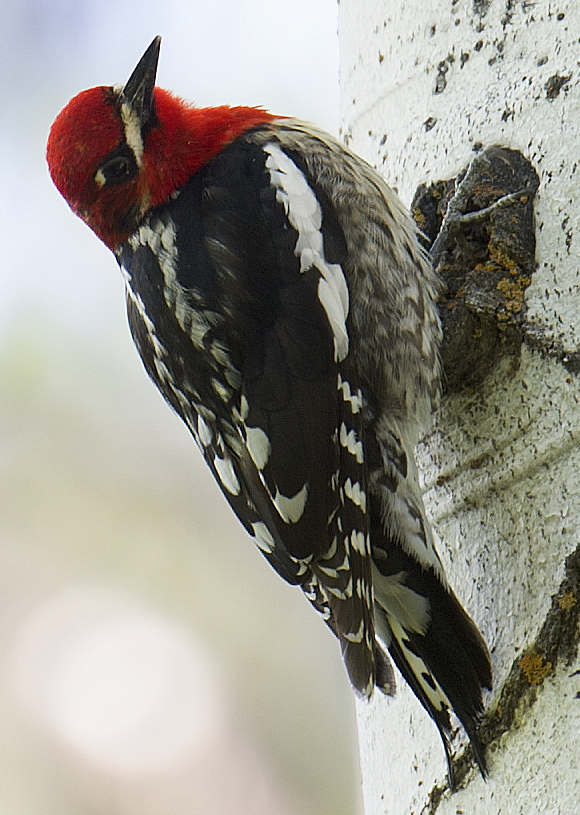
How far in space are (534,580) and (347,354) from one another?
0.51 m

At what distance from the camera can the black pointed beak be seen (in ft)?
5.98

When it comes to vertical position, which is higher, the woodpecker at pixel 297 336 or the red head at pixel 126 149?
the red head at pixel 126 149

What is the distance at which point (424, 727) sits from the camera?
1.46 m

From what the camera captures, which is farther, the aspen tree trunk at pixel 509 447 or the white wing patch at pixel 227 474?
the white wing patch at pixel 227 474

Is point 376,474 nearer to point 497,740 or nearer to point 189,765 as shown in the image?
point 497,740

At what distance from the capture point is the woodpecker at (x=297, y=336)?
1.49 meters

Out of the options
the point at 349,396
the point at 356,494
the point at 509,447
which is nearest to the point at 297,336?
the point at 349,396

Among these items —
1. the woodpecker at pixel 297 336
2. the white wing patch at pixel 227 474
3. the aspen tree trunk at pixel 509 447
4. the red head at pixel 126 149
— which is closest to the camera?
the aspen tree trunk at pixel 509 447

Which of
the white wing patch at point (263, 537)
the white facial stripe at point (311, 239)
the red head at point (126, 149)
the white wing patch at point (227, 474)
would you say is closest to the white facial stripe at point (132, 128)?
the red head at point (126, 149)

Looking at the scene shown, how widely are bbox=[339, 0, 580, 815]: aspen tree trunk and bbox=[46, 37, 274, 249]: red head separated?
1.18 feet

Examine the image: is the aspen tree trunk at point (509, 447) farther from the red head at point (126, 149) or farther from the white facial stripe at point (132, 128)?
the white facial stripe at point (132, 128)

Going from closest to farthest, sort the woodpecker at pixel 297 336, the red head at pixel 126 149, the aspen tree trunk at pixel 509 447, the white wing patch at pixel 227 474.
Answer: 1. the aspen tree trunk at pixel 509 447
2. the woodpecker at pixel 297 336
3. the white wing patch at pixel 227 474
4. the red head at pixel 126 149

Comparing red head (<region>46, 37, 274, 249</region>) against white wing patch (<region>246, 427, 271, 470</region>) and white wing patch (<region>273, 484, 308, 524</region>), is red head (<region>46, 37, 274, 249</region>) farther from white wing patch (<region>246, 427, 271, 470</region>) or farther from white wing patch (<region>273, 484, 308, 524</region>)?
white wing patch (<region>273, 484, 308, 524</region>)

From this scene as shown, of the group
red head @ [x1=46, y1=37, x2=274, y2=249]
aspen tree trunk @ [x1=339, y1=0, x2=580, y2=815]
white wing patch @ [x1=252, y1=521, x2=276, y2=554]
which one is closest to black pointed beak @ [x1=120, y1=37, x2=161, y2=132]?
red head @ [x1=46, y1=37, x2=274, y2=249]
